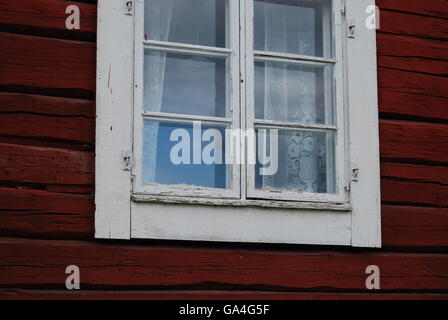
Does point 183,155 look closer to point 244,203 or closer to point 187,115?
point 187,115

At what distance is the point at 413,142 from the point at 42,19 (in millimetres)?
1751

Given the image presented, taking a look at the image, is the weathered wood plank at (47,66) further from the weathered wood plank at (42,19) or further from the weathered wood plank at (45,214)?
the weathered wood plank at (45,214)

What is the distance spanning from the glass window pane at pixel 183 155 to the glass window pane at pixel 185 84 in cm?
8

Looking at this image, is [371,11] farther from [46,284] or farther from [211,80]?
[46,284]

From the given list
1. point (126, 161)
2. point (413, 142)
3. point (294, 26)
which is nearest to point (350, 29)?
point (294, 26)

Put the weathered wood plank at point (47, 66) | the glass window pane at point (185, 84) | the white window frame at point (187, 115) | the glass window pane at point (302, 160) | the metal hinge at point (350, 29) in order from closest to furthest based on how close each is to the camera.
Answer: the weathered wood plank at point (47, 66)
the white window frame at point (187, 115)
the glass window pane at point (185, 84)
the glass window pane at point (302, 160)
the metal hinge at point (350, 29)

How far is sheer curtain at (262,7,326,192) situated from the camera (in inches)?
156

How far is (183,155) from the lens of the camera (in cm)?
381

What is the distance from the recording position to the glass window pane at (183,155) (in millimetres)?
3770

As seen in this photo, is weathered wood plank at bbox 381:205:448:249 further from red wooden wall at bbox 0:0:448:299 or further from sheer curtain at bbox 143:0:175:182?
sheer curtain at bbox 143:0:175:182

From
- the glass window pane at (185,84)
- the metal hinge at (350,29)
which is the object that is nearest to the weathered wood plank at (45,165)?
the glass window pane at (185,84)

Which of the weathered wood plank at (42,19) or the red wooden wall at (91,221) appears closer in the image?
the red wooden wall at (91,221)

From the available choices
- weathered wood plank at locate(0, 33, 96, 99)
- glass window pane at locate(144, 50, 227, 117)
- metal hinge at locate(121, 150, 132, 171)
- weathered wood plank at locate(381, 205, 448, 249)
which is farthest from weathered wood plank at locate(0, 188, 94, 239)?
weathered wood plank at locate(381, 205, 448, 249)
